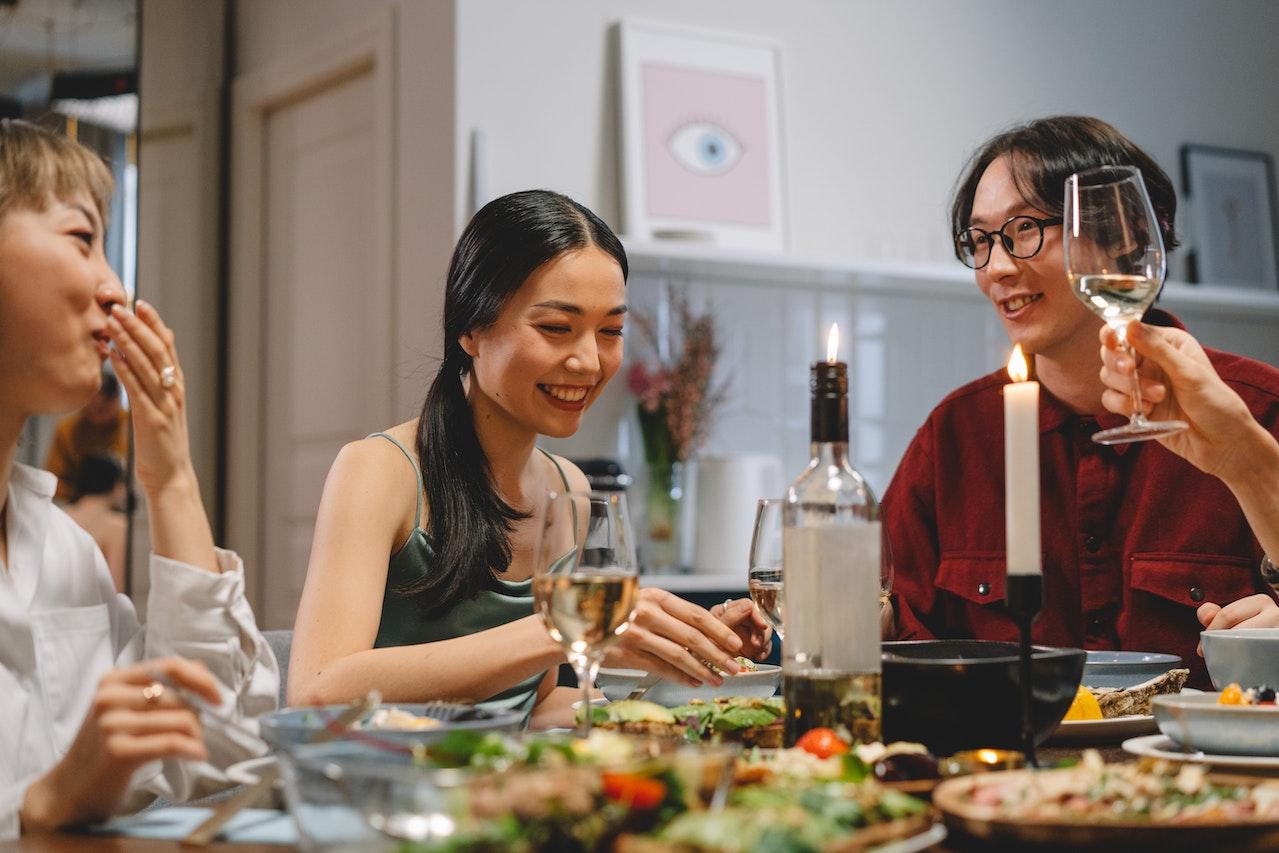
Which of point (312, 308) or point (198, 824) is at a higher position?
point (312, 308)

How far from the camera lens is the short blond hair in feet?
3.58

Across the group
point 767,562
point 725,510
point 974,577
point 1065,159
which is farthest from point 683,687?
point 725,510

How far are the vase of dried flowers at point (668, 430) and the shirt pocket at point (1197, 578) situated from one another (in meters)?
1.87

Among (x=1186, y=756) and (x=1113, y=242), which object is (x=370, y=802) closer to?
(x=1186, y=756)

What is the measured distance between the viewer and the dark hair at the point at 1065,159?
6.97ft

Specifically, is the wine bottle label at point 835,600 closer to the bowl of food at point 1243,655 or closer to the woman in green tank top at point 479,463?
the bowl of food at point 1243,655

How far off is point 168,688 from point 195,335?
12.7 ft

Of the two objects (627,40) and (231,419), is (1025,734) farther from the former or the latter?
(231,419)

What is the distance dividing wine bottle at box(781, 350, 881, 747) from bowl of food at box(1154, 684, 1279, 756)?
235mm

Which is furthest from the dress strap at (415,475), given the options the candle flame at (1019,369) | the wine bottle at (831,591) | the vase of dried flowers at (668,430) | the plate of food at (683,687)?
the vase of dried flowers at (668,430)

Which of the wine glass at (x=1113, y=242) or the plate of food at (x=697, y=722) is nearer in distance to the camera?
the plate of food at (x=697, y=722)

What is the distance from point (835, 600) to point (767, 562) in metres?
0.27

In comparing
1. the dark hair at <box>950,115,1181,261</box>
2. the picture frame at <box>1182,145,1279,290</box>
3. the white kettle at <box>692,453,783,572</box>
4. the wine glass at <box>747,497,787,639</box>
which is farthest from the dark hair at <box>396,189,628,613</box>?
the picture frame at <box>1182,145,1279,290</box>

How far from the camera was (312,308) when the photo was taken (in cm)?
434
